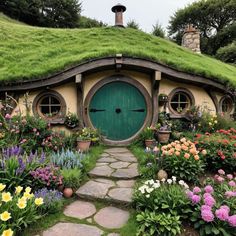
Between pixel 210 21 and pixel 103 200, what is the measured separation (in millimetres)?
32409

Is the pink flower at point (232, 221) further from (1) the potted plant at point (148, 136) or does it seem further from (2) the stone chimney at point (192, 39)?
(2) the stone chimney at point (192, 39)

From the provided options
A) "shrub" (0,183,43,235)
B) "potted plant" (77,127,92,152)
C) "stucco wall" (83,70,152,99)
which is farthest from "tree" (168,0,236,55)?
"shrub" (0,183,43,235)

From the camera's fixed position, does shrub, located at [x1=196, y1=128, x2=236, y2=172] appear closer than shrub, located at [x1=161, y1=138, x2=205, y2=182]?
No

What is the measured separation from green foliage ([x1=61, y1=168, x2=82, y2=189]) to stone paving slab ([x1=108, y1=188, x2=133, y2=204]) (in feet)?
2.12

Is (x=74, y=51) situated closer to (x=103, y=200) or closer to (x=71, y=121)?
(x=71, y=121)

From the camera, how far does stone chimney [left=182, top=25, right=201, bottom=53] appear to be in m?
13.3

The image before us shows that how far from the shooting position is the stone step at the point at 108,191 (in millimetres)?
3662

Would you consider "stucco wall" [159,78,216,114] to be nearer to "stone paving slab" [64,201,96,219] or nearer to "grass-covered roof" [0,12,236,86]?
"grass-covered roof" [0,12,236,86]

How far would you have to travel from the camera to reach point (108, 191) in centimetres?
391

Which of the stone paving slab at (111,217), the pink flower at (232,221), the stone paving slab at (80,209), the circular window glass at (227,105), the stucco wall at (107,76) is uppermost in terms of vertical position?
the stucco wall at (107,76)

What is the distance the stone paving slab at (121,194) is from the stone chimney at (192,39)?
38.1ft

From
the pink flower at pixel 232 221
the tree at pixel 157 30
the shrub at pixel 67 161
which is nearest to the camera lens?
the pink flower at pixel 232 221

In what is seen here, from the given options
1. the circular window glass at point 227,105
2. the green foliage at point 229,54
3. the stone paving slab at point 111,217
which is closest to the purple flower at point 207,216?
the stone paving slab at point 111,217

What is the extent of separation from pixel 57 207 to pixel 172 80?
5.59 metres
